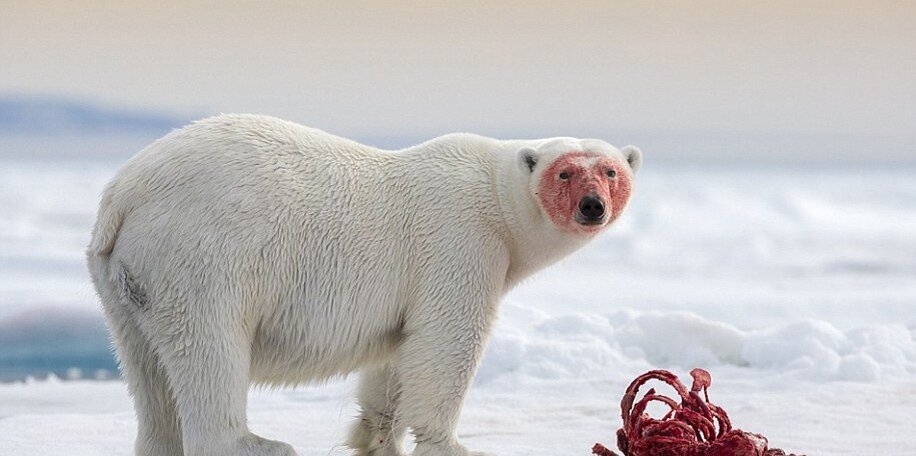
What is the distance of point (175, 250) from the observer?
13.1ft

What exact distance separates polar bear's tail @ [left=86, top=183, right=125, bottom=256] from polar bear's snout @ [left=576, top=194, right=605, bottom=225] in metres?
1.70

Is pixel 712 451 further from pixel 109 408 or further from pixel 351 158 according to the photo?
pixel 109 408

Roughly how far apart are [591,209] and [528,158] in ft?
1.28

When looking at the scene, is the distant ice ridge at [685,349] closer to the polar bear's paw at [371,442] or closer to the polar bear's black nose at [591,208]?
the polar bear's paw at [371,442]

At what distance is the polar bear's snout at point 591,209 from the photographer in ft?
14.0

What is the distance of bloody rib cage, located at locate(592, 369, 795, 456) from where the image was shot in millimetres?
4070

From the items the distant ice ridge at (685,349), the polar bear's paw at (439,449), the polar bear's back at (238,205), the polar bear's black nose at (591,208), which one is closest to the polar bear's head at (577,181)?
the polar bear's black nose at (591,208)

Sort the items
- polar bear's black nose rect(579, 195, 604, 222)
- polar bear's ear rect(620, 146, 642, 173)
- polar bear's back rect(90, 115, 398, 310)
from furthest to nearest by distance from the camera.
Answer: polar bear's ear rect(620, 146, 642, 173) < polar bear's black nose rect(579, 195, 604, 222) < polar bear's back rect(90, 115, 398, 310)

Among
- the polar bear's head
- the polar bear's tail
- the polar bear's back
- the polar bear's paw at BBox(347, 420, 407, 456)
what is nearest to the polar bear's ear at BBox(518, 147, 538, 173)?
the polar bear's head

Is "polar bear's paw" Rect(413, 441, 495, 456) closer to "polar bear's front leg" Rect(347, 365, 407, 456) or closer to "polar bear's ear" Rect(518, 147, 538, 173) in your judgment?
"polar bear's front leg" Rect(347, 365, 407, 456)

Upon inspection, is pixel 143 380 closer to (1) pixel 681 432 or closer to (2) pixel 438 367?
→ (2) pixel 438 367

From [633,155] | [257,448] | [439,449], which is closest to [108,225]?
[257,448]

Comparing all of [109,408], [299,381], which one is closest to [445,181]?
[299,381]

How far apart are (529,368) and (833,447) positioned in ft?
6.87
